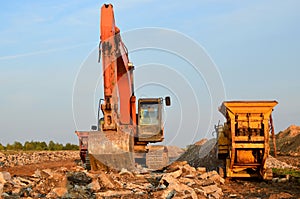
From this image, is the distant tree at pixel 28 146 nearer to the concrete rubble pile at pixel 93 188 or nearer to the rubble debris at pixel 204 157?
the rubble debris at pixel 204 157

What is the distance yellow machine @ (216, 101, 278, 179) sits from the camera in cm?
1400

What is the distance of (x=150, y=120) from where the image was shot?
1725 cm

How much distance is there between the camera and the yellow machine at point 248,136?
14000 mm

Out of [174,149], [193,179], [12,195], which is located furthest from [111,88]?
[174,149]

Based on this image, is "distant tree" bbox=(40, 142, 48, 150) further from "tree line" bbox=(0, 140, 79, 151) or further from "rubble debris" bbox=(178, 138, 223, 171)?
"rubble debris" bbox=(178, 138, 223, 171)

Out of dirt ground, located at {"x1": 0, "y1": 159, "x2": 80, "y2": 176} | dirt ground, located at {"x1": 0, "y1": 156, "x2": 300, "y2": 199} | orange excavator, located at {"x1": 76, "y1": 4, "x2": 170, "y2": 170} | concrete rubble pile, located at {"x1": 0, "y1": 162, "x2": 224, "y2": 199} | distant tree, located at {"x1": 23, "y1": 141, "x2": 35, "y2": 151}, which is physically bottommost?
dirt ground, located at {"x1": 0, "y1": 156, "x2": 300, "y2": 199}

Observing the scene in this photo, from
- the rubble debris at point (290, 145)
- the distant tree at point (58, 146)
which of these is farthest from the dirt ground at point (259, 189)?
the distant tree at point (58, 146)

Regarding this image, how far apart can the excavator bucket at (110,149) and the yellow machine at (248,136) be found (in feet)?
10.1

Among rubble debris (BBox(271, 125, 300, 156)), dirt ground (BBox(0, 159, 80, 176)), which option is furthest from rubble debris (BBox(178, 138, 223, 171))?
rubble debris (BBox(271, 125, 300, 156))

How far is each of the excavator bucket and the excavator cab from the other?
116 inches

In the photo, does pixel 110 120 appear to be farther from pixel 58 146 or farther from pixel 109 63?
pixel 58 146

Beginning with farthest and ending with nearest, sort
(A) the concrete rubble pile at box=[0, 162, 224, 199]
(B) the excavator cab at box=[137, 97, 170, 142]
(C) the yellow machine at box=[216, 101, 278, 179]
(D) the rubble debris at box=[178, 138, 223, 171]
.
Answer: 1. (D) the rubble debris at box=[178, 138, 223, 171]
2. (B) the excavator cab at box=[137, 97, 170, 142]
3. (C) the yellow machine at box=[216, 101, 278, 179]
4. (A) the concrete rubble pile at box=[0, 162, 224, 199]

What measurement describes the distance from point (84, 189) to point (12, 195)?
142cm

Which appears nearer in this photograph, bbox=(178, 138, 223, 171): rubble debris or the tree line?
bbox=(178, 138, 223, 171): rubble debris
